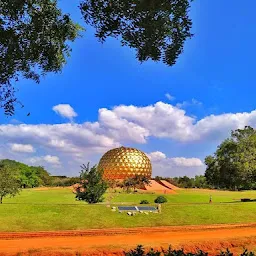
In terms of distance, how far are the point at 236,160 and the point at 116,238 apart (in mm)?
24289

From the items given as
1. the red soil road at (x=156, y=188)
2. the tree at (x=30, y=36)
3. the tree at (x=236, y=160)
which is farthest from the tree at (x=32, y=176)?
the tree at (x=30, y=36)

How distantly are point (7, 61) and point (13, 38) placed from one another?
0.55 m

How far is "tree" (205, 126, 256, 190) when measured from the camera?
38.5m

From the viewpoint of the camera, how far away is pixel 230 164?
133ft

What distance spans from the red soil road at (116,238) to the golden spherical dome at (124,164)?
60.3m

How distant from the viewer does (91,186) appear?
3114 cm

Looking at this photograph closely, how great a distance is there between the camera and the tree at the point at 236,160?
38.5 meters

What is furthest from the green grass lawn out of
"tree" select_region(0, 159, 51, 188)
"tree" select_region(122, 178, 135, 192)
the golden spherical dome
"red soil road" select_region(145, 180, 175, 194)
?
"tree" select_region(0, 159, 51, 188)

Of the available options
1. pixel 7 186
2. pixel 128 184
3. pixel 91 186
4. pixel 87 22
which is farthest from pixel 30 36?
pixel 128 184

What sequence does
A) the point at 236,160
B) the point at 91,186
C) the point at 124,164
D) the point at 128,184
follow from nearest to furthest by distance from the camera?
the point at 91,186, the point at 236,160, the point at 128,184, the point at 124,164

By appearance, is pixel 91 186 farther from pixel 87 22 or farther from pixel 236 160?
pixel 87 22

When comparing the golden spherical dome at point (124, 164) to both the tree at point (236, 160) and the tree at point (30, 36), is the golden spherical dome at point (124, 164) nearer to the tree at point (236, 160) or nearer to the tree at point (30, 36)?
the tree at point (236, 160)

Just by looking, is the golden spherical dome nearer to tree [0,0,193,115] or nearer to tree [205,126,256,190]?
tree [205,126,256,190]

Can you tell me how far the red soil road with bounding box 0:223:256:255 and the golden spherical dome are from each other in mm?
60312
